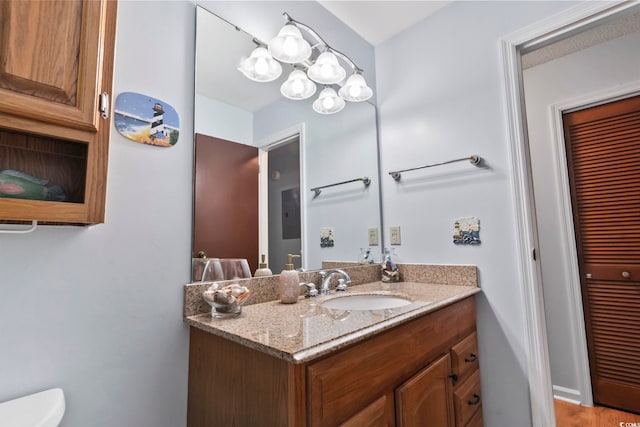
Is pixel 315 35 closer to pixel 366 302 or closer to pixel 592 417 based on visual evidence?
pixel 366 302

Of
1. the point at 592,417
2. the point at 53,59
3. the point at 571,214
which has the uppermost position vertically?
the point at 53,59

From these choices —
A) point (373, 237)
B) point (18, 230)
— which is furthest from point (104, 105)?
point (373, 237)

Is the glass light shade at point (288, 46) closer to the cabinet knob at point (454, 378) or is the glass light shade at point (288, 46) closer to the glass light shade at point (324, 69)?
the glass light shade at point (324, 69)

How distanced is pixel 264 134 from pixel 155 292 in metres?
0.80

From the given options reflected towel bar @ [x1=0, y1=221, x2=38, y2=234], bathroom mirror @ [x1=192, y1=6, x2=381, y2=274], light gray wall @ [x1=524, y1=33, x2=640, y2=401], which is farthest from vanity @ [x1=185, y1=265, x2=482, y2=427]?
light gray wall @ [x1=524, y1=33, x2=640, y2=401]

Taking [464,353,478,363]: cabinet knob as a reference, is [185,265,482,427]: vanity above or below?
above

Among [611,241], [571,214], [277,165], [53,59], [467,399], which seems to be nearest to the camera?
[53,59]

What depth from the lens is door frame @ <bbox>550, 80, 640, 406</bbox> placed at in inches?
82.1

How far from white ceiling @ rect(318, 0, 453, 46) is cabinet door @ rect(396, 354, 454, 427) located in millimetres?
1863

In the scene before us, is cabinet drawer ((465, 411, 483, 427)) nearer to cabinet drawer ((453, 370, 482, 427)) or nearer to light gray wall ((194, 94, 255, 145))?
cabinet drawer ((453, 370, 482, 427))

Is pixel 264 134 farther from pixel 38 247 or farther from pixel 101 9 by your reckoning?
pixel 38 247

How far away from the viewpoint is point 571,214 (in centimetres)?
221

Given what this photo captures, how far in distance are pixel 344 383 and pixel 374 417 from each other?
17cm

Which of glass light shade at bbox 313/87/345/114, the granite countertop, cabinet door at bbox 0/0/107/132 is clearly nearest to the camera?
cabinet door at bbox 0/0/107/132
